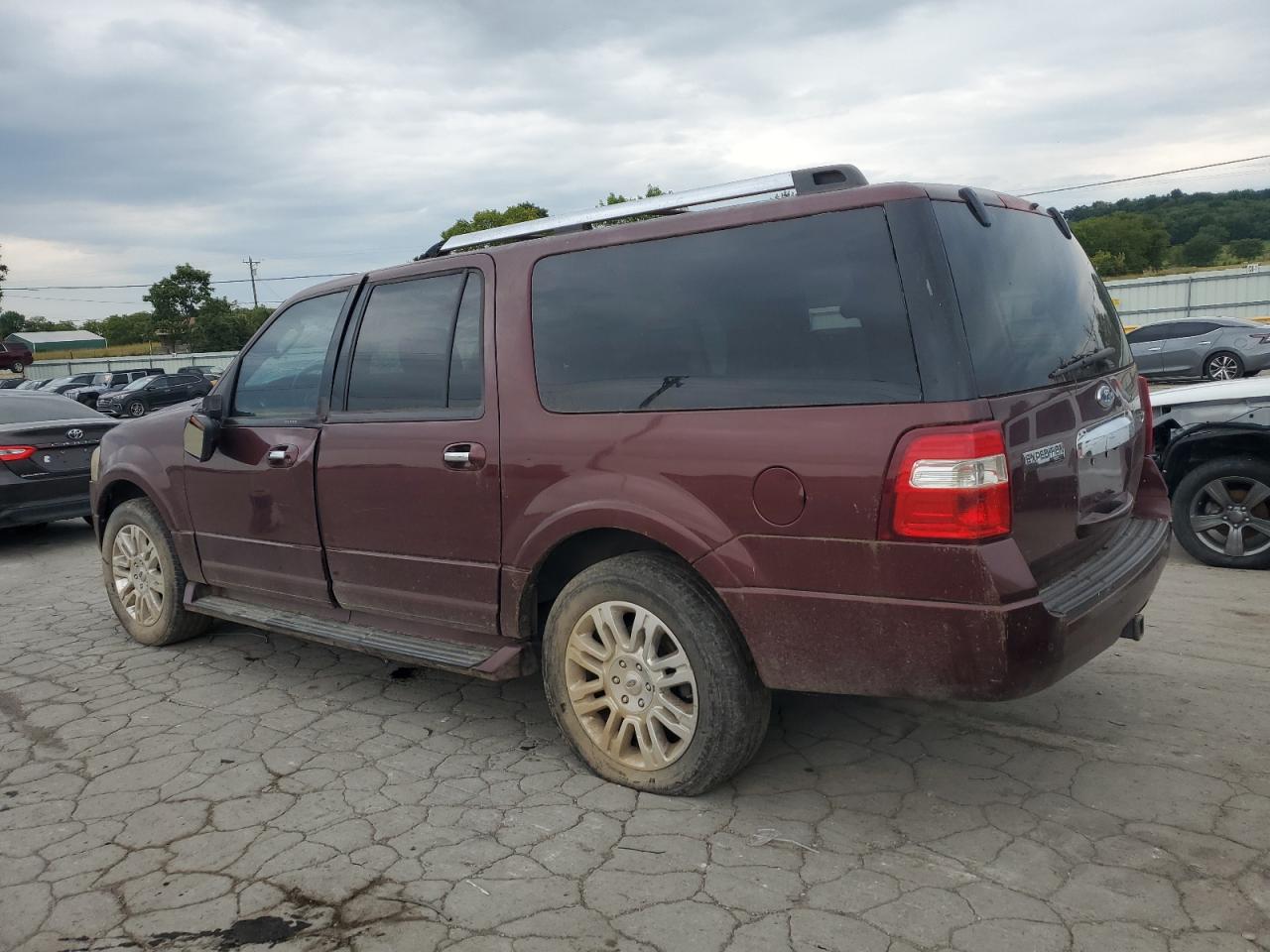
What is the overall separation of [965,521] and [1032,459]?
0.33 metres

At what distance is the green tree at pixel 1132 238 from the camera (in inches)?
2221

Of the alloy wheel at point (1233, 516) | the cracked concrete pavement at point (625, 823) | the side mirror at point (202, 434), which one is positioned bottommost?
the cracked concrete pavement at point (625, 823)

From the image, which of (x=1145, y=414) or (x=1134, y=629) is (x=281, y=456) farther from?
(x=1145, y=414)

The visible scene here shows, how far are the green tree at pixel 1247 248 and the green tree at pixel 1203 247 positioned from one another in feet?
4.44

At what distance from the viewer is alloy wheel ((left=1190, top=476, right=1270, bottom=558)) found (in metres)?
5.95

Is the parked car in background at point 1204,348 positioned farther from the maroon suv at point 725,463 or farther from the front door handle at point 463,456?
the front door handle at point 463,456

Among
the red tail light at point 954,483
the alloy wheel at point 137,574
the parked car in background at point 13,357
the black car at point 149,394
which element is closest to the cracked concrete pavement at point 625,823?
the alloy wheel at point 137,574

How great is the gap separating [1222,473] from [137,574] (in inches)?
242

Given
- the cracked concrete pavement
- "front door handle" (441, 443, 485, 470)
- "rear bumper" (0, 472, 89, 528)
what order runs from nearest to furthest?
the cracked concrete pavement, "front door handle" (441, 443, 485, 470), "rear bumper" (0, 472, 89, 528)

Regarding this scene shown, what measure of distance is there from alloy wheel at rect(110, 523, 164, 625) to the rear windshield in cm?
424

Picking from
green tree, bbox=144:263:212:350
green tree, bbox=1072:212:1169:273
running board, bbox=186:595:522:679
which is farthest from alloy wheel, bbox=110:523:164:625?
green tree, bbox=144:263:212:350

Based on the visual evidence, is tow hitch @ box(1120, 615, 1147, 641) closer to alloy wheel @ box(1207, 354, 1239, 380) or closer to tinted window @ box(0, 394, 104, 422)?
tinted window @ box(0, 394, 104, 422)

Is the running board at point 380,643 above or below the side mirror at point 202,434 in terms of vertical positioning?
below

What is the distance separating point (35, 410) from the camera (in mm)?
9062
